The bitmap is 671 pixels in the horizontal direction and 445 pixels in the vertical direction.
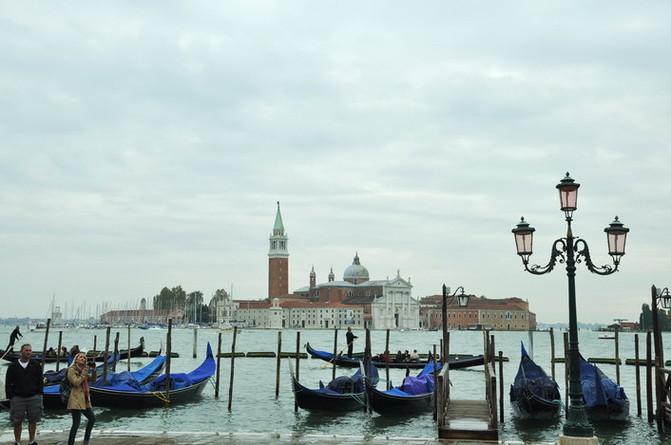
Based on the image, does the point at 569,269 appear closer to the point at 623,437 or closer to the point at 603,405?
the point at 623,437

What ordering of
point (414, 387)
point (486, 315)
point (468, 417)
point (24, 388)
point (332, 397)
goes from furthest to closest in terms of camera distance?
point (486, 315), point (414, 387), point (332, 397), point (468, 417), point (24, 388)

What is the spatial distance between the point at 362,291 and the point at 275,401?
108 meters

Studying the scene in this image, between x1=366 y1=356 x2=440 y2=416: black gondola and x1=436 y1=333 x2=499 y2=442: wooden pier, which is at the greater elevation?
x1=436 y1=333 x2=499 y2=442: wooden pier

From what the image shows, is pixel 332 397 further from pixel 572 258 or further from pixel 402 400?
pixel 572 258

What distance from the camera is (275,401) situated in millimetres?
19172

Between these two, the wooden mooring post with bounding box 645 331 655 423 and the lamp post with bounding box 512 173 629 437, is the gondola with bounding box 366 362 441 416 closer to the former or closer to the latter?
the wooden mooring post with bounding box 645 331 655 423

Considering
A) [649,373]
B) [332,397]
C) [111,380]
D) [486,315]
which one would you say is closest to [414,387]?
[332,397]

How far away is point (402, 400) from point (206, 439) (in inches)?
274

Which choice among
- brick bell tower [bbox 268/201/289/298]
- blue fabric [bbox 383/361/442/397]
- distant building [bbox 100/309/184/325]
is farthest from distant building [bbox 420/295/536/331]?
blue fabric [bbox 383/361/442/397]

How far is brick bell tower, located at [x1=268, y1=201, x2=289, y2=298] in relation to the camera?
121 metres

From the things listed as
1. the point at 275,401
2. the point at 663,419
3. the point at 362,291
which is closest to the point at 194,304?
the point at 362,291

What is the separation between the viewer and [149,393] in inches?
627

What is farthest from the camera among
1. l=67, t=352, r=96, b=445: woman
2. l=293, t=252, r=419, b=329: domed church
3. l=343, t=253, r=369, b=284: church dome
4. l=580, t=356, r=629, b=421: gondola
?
l=343, t=253, r=369, b=284: church dome

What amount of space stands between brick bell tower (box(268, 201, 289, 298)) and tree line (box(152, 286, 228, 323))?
1239 cm
